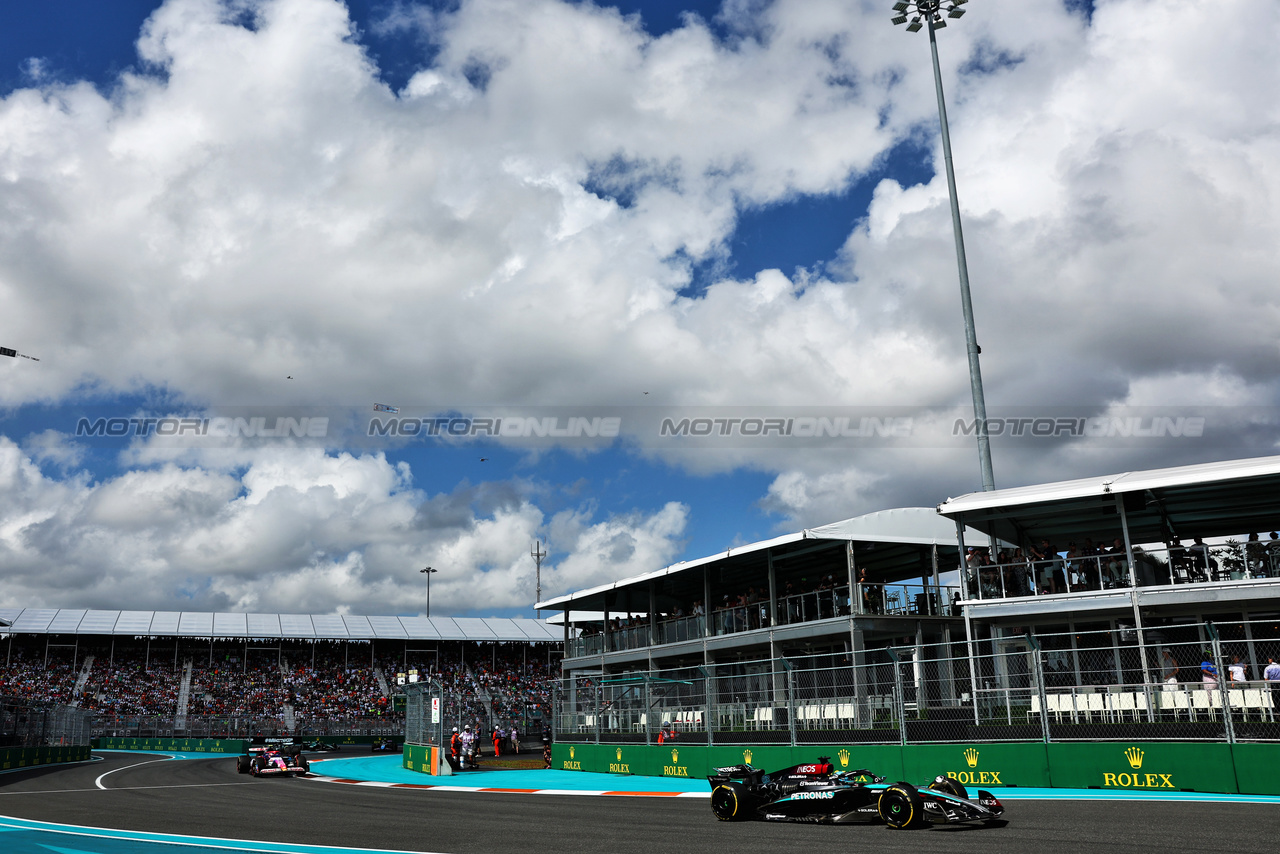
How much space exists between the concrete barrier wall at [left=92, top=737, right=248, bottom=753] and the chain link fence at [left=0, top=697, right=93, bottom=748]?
638 cm

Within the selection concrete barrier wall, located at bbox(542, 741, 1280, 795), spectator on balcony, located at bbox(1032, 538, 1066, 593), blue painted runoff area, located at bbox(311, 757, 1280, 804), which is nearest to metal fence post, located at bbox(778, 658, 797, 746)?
concrete barrier wall, located at bbox(542, 741, 1280, 795)

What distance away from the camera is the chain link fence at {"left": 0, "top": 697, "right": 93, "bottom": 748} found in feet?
109

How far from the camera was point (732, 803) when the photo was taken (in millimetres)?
13422

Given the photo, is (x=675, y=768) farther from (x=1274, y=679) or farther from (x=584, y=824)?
(x=1274, y=679)

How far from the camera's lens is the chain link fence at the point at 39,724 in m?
33.3

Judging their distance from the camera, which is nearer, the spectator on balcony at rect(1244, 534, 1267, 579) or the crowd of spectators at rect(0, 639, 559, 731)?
the spectator on balcony at rect(1244, 534, 1267, 579)

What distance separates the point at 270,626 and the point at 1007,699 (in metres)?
56.0

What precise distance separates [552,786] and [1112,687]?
1207 centimetres

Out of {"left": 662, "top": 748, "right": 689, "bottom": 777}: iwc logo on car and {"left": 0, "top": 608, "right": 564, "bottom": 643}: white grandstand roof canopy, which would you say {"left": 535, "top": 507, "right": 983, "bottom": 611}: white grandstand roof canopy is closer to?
{"left": 662, "top": 748, "right": 689, "bottom": 777}: iwc logo on car

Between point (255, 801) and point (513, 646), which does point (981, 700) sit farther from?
point (513, 646)

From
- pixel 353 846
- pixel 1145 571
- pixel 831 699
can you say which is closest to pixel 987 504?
pixel 1145 571

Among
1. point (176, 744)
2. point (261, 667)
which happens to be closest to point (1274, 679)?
point (176, 744)

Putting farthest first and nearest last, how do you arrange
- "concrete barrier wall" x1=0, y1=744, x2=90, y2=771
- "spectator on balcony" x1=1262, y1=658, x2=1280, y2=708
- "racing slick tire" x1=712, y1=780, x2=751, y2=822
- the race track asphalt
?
1. "concrete barrier wall" x1=0, y1=744, x2=90, y2=771
2. "spectator on balcony" x1=1262, y1=658, x2=1280, y2=708
3. "racing slick tire" x1=712, y1=780, x2=751, y2=822
4. the race track asphalt

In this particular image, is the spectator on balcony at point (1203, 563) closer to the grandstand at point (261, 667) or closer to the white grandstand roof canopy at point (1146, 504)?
the white grandstand roof canopy at point (1146, 504)
